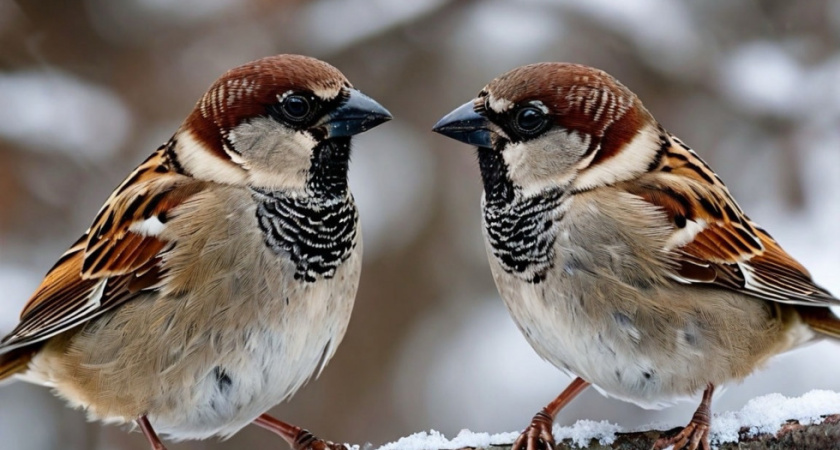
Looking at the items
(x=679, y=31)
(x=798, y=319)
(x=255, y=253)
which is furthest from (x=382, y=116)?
(x=679, y=31)

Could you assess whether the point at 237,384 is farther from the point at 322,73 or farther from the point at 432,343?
the point at 432,343

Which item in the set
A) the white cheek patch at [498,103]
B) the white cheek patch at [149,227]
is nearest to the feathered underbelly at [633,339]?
the white cheek patch at [498,103]

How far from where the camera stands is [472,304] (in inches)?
170

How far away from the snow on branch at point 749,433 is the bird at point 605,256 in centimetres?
5

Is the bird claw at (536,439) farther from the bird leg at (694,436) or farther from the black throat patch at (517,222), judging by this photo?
the black throat patch at (517,222)

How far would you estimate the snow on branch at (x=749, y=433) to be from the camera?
2.15 meters

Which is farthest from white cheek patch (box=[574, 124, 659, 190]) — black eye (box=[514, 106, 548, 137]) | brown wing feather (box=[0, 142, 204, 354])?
brown wing feather (box=[0, 142, 204, 354])

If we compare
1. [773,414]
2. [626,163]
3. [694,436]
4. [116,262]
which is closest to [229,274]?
[116,262]

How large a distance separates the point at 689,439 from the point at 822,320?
624mm

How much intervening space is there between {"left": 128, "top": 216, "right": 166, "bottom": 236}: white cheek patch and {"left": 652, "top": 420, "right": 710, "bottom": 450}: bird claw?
4.23 feet

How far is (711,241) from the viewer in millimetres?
2533

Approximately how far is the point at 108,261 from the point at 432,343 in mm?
1980

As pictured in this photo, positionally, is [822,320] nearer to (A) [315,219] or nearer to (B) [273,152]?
(A) [315,219]

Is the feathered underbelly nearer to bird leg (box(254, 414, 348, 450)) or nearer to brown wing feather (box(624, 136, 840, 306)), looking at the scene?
brown wing feather (box(624, 136, 840, 306))
